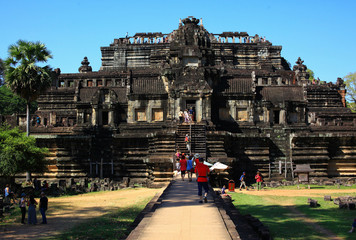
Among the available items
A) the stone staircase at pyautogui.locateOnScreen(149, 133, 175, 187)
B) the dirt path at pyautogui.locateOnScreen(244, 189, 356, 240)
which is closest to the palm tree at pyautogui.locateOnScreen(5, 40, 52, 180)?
the stone staircase at pyautogui.locateOnScreen(149, 133, 175, 187)

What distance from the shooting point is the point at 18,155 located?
91.8 feet

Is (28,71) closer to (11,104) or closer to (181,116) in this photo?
(181,116)

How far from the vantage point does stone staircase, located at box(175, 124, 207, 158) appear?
3042 cm

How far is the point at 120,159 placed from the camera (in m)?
A: 34.9

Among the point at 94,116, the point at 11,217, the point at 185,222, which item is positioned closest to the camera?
the point at 185,222

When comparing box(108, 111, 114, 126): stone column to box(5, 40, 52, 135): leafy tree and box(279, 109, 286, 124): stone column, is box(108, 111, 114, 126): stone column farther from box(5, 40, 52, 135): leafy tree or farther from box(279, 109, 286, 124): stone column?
box(279, 109, 286, 124): stone column

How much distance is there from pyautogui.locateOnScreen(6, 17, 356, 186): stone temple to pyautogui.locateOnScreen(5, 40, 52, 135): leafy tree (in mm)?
3916

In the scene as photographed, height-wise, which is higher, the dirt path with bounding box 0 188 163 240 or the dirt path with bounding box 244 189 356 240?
the dirt path with bounding box 244 189 356 240

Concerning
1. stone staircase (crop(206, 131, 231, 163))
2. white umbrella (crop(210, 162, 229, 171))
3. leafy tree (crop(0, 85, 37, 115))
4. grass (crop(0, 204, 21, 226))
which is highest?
leafy tree (crop(0, 85, 37, 115))

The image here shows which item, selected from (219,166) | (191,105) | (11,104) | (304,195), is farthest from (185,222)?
(11,104)

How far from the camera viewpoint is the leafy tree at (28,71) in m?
33.0

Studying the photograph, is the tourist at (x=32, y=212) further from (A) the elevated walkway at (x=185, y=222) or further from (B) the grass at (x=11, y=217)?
(A) the elevated walkway at (x=185, y=222)

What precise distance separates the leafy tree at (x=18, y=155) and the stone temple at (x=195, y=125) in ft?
16.0

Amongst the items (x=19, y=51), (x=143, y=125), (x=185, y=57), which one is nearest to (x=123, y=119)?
(x=143, y=125)
